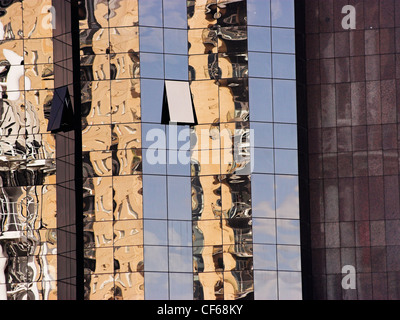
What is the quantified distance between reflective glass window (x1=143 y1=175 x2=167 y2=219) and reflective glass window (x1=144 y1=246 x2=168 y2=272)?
125 centimetres

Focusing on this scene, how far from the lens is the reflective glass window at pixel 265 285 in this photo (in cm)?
4025

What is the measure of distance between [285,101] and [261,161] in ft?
8.37

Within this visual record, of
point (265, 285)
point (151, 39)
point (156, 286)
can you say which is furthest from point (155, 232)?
point (151, 39)

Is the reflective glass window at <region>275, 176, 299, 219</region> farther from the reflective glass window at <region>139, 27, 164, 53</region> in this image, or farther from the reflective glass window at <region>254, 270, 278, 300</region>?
the reflective glass window at <region>139, 27, 164, 53</region>

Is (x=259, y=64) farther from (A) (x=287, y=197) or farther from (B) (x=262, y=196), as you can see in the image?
(A) (x=287, y=197)

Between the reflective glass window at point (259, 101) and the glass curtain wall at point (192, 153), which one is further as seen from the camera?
the reflective glass window at point (259, 101)

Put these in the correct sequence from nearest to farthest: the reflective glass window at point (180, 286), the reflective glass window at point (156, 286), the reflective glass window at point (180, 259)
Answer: the reflective glass window at point (156, 286)
the reflective glass window at point (180, 286)
the reflective glass window at point (180, 259)

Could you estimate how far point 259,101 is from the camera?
135ft

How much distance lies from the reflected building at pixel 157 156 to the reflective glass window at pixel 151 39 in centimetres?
4

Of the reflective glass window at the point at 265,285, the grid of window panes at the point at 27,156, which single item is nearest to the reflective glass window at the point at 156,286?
the reflective glass window at the point at 265,285

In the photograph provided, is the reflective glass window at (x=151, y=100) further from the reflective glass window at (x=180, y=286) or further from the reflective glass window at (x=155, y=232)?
the reflective glass window at (x=180, y=286)

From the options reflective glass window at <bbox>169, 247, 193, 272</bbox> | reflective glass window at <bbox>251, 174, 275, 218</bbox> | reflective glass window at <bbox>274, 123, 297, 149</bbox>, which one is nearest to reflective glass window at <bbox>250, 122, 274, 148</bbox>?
reflective glass window at <bbox>274, 123, 297, 149</bbox>

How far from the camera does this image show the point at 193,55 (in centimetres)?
4122

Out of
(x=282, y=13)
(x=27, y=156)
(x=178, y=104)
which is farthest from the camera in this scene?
(x=27, y=156)
